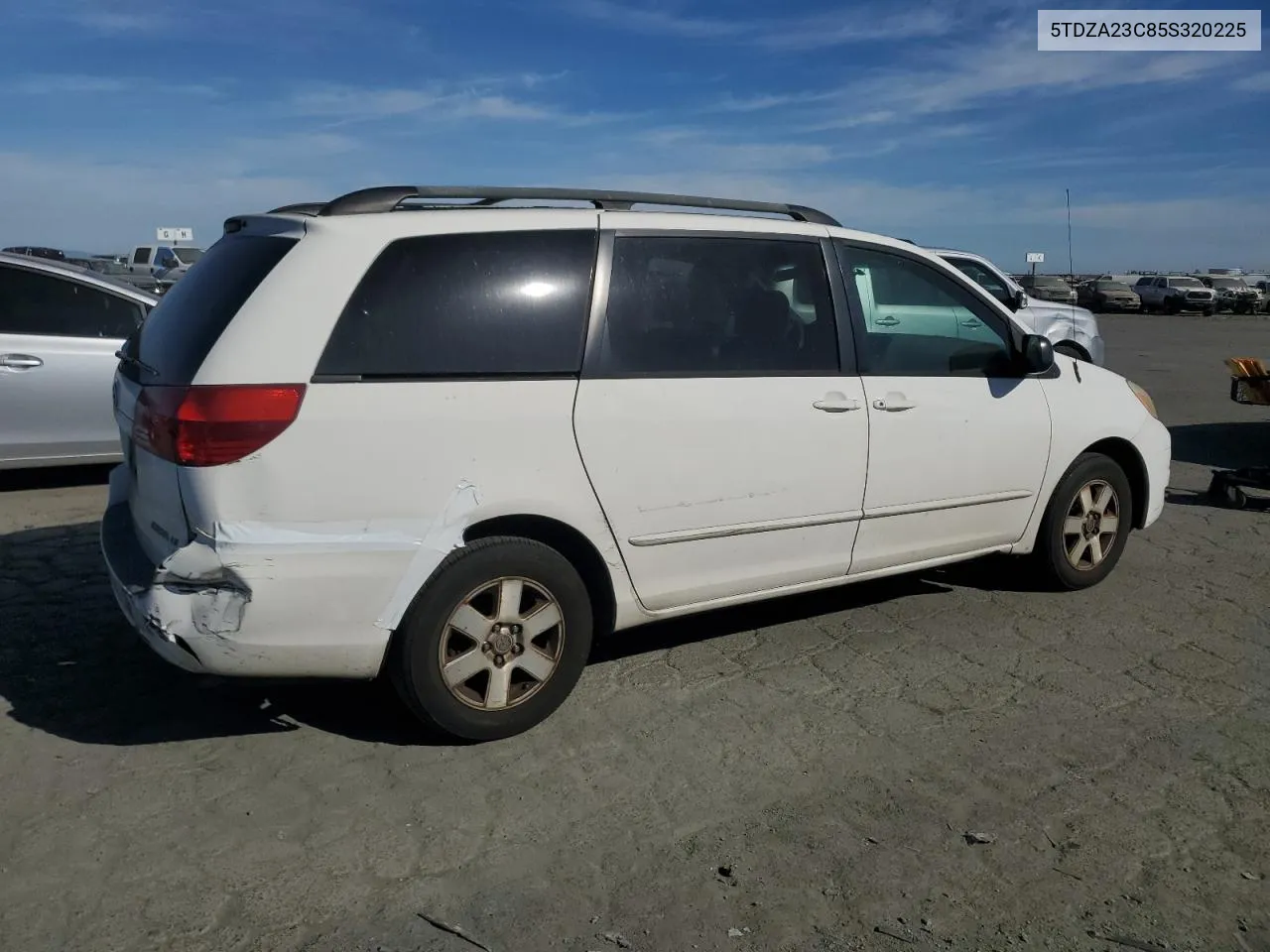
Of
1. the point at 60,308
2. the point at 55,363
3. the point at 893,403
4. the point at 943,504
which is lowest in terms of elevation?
the point at 943,504

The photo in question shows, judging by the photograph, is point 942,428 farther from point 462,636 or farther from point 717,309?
point 462,636

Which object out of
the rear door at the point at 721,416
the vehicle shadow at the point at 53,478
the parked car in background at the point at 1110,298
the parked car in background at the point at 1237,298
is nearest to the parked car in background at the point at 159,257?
the vehicle shadow at the point at 53,478

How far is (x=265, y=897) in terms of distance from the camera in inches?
118

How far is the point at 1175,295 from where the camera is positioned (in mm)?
45625

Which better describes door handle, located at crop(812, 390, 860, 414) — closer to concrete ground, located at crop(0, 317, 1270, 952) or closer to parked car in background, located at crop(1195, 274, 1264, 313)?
concrete ground, located at crop(0, 317, 1270, 952)

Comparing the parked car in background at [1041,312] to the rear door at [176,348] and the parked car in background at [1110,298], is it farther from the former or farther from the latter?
the parked car in background at [1110,298]

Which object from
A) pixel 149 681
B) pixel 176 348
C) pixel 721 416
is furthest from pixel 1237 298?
pixel 176 348

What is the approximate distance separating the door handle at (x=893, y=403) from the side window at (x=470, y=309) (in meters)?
1.35

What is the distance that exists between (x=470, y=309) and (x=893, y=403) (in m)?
1.85

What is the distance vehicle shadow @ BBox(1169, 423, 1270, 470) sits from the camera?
9797 mm

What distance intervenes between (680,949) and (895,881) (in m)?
0.67

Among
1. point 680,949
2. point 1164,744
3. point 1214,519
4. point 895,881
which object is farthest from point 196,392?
point 1214,519

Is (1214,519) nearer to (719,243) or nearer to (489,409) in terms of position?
(719,243)

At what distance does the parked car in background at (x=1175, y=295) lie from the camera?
147ft
